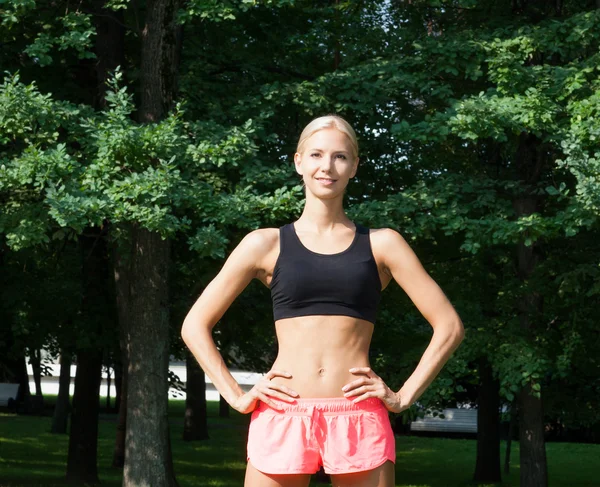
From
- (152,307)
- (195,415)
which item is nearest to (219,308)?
(152,307)

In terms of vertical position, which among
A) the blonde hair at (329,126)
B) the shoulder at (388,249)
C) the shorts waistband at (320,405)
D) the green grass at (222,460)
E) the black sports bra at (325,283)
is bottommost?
the green grass at (222,460)

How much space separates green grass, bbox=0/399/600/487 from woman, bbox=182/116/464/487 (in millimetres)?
15535

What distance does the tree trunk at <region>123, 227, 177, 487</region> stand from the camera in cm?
1366

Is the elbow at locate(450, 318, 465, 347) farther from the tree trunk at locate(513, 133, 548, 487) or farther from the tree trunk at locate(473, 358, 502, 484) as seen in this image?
the tree trunk at locate(473, 358, 502, 484)

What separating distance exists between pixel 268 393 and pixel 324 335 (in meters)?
0.31

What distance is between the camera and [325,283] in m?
4.18

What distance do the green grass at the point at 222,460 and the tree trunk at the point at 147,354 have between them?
19.4 ft

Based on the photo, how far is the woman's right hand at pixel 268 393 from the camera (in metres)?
4.12

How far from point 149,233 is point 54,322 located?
534 cm

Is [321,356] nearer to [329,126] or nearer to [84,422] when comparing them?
[329,126]

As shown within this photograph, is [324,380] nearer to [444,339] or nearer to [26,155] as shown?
[444,339]

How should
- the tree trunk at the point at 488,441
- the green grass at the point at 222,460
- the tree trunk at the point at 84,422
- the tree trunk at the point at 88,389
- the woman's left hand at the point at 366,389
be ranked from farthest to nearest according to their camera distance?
1. the tree trunk at the point at 488,441
2. the green grass at the point at 222,460
3. the tree trunk at the point at 84,422
4. the tree trunk at the point at 88,389
5. the woman's left hand at the point at 366,389

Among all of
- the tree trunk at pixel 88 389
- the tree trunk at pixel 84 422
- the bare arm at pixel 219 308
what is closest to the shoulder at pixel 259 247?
the bare arm at pixel 219 308

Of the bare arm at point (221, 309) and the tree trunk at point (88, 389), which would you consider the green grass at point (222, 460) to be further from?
the bare arm at point (221, 309)
